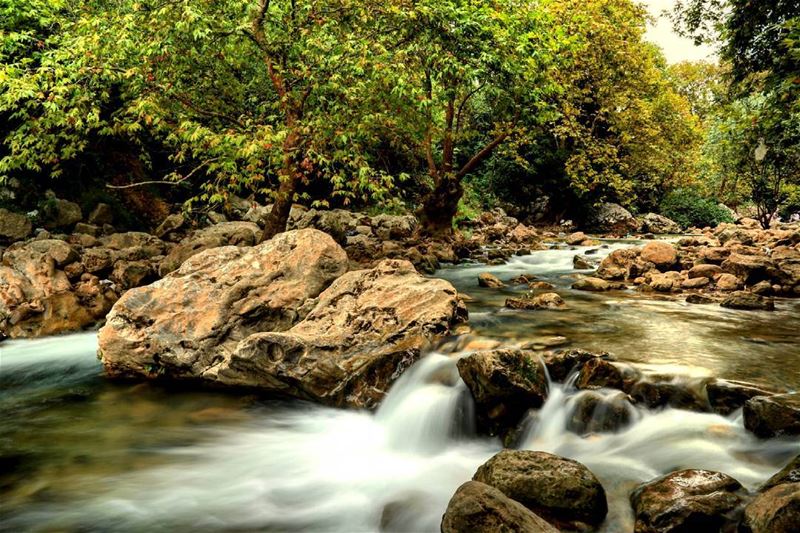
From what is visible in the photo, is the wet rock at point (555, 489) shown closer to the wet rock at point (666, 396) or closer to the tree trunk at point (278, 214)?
the wet rock at point (666, 396)

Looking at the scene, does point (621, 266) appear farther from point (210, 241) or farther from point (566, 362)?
point (210, 241)

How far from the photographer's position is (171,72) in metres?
9.73

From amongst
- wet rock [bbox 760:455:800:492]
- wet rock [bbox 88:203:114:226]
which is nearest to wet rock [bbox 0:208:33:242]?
wet rock [bbox 88:203:114:226]

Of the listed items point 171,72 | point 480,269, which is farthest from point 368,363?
point 480,269

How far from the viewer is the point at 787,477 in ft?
10.0

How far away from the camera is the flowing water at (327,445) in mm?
3916

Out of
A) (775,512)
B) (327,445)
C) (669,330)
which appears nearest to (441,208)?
(669,330)

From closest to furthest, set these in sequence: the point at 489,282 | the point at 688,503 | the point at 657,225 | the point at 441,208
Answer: the point at 688,503, the point at 489,282, the point at 441,208, the point at 657,225

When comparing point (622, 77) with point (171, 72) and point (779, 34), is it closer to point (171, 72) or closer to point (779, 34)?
point (779, 34)

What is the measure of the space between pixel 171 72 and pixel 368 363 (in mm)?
7562

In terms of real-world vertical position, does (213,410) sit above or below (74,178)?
below

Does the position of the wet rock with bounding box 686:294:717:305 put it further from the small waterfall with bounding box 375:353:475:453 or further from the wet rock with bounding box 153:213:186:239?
the wet rock with bounding box 153:213:186:239

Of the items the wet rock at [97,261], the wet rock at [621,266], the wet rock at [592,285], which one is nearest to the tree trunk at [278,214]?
the wet rock at [97,261]

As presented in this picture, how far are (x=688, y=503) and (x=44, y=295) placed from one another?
33.3 feet
